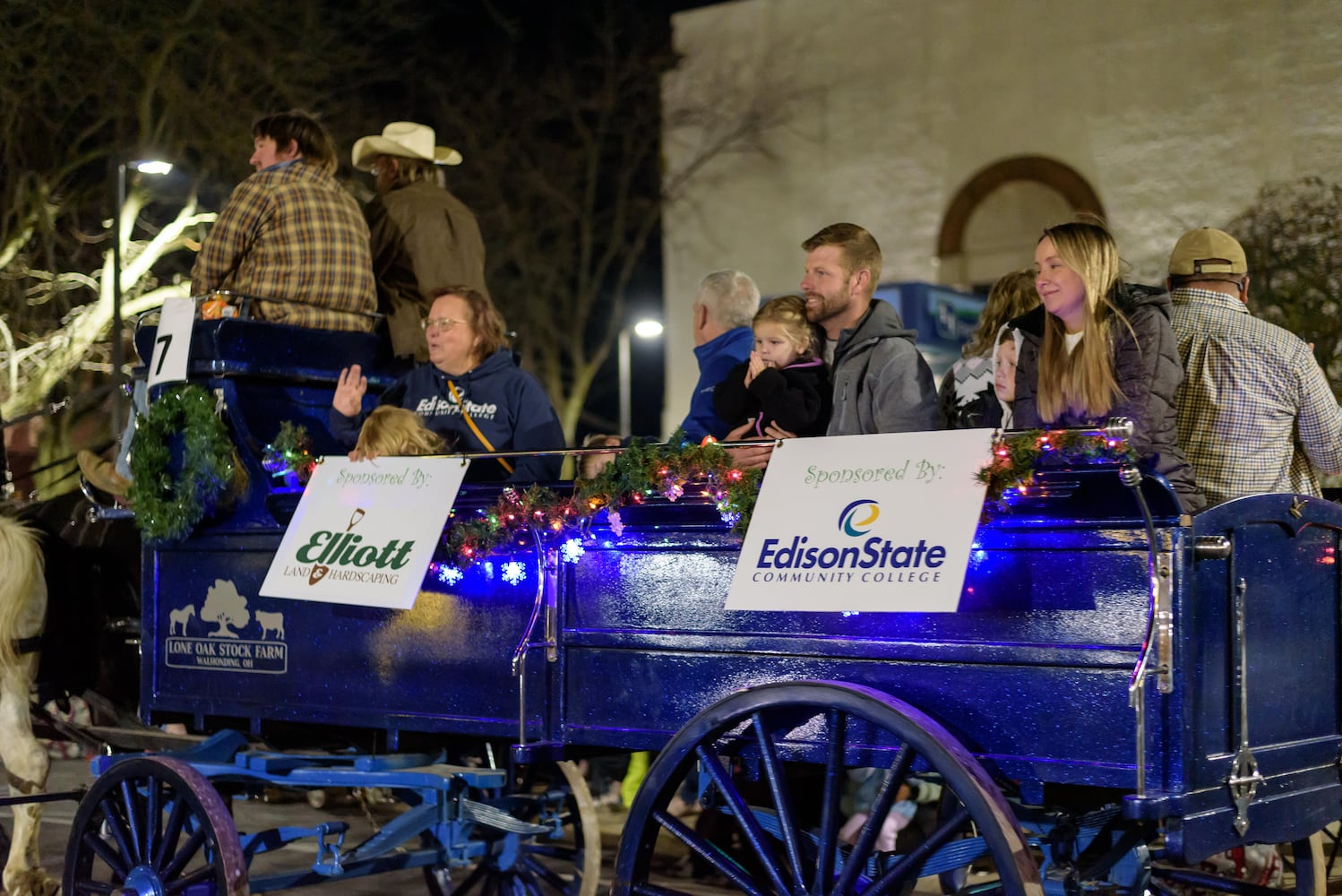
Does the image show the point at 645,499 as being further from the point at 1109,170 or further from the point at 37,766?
the point at 1109,170

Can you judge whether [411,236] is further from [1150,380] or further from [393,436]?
[1150,380]

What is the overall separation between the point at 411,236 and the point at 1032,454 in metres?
3.72

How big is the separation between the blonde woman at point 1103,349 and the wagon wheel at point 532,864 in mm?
2856

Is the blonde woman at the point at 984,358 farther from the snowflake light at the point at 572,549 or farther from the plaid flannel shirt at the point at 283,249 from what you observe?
the plaid flannel shirt at the point at 283,249

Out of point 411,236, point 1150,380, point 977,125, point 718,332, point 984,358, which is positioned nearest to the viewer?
point 1150,380

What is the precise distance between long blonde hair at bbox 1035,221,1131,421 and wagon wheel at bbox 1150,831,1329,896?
55.6 inches

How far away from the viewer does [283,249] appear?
19.6ft

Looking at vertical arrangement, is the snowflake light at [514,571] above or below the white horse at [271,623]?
above

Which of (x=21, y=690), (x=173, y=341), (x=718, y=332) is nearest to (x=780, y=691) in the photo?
(x=718, y=332)

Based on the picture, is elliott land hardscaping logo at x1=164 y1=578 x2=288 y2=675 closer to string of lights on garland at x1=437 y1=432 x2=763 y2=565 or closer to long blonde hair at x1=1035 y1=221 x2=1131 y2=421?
string of lights on garland at x1=437 y1=432 x2=763 y2=565

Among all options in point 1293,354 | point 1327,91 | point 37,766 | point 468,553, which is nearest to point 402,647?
point 468,553

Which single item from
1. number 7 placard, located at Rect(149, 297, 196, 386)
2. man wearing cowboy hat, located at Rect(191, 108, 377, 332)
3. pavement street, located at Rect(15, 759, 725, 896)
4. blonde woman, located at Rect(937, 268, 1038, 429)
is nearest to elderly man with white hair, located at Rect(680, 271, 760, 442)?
blonde woman, located at Rect(937, 268, 1038, 429)

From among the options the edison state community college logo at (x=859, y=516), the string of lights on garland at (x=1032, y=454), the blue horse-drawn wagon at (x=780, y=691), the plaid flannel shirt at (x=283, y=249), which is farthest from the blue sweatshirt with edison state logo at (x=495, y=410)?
the string of lights on garland at (x=1032, y=454)

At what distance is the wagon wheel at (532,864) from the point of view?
234 inches
